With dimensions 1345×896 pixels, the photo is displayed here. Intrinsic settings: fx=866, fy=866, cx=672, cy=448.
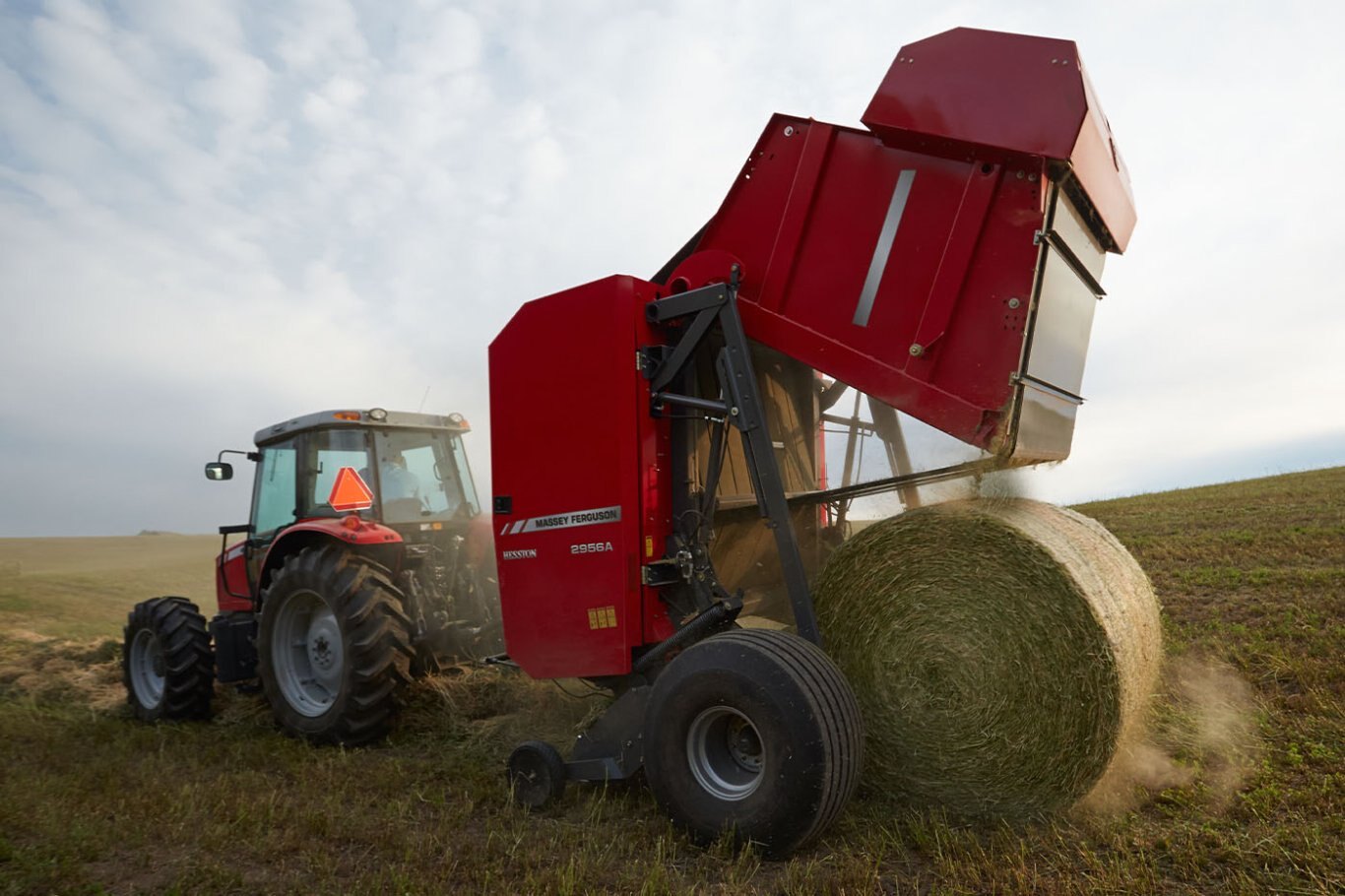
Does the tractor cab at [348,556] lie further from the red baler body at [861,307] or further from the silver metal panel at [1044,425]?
the silver metal panel at [1044,425]

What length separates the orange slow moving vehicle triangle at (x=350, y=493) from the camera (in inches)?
239

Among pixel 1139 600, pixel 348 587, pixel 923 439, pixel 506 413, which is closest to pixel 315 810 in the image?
pixel 348 587

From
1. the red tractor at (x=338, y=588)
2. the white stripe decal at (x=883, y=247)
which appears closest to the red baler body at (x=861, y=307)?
the white stripe decal at (x=883, y=247)

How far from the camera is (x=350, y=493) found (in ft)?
20.2

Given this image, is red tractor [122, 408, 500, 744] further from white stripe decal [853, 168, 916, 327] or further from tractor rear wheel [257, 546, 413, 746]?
white stripe decal [853, 168, 916, 327]

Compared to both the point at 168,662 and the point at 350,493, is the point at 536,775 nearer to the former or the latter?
the point at 350,493

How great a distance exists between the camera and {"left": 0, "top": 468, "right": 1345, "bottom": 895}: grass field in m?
3.12

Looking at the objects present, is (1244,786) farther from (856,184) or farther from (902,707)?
(856,184)

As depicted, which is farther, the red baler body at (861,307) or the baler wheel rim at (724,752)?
the red baler body at (861,307)

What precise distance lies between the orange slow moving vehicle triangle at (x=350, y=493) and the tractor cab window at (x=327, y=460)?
0.04 meters

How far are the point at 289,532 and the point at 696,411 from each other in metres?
3.25

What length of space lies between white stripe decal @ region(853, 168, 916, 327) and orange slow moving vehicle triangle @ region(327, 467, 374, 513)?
3742 mm

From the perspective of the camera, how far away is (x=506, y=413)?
4742mm

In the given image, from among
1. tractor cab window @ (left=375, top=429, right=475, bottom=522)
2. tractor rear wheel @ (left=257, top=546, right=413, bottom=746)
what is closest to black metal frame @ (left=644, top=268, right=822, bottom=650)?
tractor rear wheel @ (left=257, top=546, right=413, bottom=746)
